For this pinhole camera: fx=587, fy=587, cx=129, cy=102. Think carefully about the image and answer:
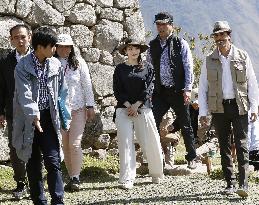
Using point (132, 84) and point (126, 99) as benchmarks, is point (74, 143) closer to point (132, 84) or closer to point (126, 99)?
point (126, 99)

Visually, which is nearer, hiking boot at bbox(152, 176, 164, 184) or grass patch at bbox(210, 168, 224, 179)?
hiking boot at bbox(152, 176, 164, 184)

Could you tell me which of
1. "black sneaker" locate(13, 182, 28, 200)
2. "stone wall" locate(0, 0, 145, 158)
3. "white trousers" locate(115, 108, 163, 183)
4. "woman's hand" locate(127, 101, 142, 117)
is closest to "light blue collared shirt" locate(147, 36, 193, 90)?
"white trousers" locate(115, 108, 163, 183)

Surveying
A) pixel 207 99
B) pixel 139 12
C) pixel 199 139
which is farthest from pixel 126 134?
pixel 199 139

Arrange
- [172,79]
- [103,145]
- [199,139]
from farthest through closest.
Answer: [199,139] → [103,145] → [172,79]

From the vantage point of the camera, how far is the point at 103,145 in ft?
30.8

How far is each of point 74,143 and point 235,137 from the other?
6.51ft

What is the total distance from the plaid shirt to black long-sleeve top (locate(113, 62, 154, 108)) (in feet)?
6.01

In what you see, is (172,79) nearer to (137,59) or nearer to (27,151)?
(137,59)

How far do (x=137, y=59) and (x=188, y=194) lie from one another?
1.82 metres

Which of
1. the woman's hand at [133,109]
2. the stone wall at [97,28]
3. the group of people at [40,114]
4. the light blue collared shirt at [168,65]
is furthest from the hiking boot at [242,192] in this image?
the stone wall at [97,28]

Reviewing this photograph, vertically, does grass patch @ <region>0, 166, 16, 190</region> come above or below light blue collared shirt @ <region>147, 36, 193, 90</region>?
below

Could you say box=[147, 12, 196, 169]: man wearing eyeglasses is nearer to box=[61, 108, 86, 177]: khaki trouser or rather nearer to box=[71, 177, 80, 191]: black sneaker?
box=[61, 108, 86, 177]: khaki trouser

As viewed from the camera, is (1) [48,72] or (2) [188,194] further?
(2) [188,194]

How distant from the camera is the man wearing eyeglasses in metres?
7.89
